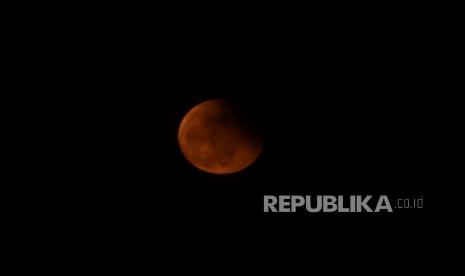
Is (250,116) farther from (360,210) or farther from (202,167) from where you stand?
(360,210)

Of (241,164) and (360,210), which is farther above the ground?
(241,164)

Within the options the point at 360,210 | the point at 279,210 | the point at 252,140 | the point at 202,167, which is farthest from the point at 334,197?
the point at 202,167

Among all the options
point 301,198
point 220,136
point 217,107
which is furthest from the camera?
point 301,198

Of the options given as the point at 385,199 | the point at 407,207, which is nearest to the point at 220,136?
the point at 385,199

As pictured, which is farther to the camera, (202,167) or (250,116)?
(250,116)

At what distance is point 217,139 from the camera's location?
4609 mm

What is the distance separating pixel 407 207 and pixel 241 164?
119 inches

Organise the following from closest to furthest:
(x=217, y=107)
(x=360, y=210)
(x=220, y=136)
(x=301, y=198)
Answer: (x=220, y=136) < (x=217, y=107) < (x=360, y=210) < (x=301, y=198)

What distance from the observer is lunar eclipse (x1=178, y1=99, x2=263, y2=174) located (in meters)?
4.63

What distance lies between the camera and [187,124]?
481 cm

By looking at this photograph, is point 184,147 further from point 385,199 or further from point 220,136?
point 385,199

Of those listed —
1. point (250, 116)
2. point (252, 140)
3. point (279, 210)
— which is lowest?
point (279, 210)

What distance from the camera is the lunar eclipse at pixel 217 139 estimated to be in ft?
15.2

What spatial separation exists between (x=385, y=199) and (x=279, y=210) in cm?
167
